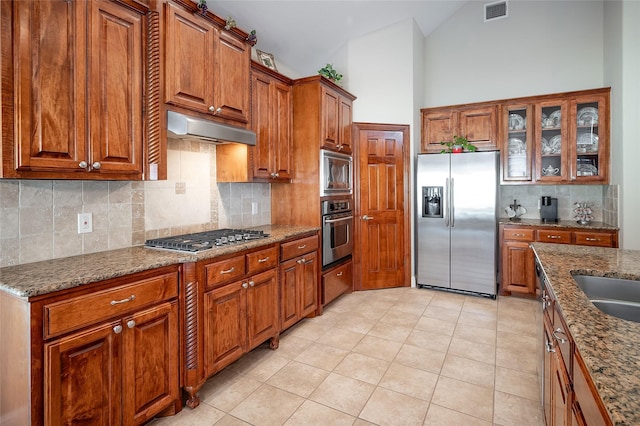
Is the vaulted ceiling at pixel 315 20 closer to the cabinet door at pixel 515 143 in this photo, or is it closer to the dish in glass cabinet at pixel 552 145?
the cabinet door at pixel 515 143

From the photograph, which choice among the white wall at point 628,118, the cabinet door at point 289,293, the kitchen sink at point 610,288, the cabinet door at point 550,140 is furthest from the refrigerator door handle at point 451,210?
the kitchen sink at point 610,288

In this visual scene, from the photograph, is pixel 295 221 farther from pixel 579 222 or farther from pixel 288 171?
pixel 579 222

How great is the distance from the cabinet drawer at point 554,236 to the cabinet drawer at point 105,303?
3838 millimetres

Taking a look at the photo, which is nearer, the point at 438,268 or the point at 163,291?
the point at 163,291

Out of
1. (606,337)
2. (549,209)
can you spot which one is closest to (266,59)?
(606,337)

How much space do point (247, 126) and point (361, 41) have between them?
256 cm

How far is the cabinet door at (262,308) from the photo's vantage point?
2486mm

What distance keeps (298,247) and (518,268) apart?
2711mm

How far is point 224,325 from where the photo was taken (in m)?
2.25

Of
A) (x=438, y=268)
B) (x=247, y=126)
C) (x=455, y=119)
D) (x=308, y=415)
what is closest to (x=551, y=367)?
(x=308, y=415)

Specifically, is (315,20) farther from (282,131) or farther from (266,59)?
(282,131)

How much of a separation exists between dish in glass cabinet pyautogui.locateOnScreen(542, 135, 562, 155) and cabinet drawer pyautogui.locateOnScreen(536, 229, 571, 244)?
955 millimetres

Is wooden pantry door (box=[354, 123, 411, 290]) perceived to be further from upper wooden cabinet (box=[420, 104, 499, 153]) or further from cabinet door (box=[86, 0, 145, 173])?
cabinet door (box=[86, 0, 145, 173])

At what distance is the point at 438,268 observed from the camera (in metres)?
4.28
